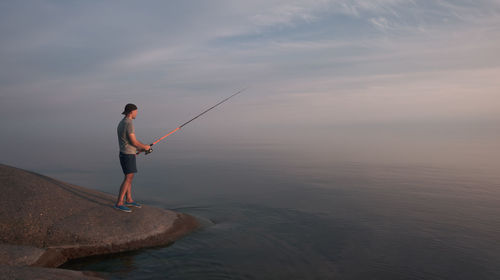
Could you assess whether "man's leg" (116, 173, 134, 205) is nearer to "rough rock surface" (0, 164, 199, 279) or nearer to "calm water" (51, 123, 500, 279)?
"rough rock surface" (0, 164, 199, 279)

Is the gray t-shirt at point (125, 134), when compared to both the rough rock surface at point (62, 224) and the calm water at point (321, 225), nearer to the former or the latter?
the rough rock surface at point (62, 224)

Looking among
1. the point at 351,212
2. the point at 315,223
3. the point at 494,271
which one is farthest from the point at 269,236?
the point at 494,271

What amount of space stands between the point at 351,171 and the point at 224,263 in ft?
45.9

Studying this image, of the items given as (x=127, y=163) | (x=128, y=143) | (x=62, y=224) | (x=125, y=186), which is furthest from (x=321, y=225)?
(x=62, y=224)

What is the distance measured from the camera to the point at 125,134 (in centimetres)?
709

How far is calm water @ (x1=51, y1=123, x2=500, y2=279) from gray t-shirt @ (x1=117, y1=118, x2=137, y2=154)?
2.33 meters

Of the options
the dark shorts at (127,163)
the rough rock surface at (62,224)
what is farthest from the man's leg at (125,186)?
the rough rock surface at (62,224)

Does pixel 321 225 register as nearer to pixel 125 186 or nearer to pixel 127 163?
pixel 125 186

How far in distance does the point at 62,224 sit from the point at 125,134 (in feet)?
7.34

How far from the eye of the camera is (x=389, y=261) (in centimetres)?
677

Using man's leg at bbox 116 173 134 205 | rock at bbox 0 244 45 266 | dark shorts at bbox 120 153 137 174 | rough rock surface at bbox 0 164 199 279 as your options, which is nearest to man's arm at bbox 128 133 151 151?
dark shorts at bbox 120 153 137 174

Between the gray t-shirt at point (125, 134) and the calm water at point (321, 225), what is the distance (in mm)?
2331

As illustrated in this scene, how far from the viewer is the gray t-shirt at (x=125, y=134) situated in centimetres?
707

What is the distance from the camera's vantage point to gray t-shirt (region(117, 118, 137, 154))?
707 centimetres
